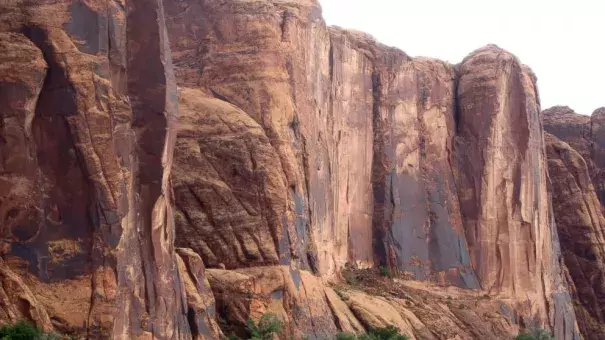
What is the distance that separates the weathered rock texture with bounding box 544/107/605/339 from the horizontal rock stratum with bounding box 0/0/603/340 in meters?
0.17

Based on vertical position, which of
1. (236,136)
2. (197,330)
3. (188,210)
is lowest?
(197,330)

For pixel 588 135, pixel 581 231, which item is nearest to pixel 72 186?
pixel 581 231

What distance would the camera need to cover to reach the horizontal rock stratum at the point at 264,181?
98.8ft

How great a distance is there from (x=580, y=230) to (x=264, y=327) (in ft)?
111

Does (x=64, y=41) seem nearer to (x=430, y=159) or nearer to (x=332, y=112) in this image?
(x=332, y=112)

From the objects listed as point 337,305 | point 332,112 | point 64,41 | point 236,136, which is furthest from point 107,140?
point 332,112

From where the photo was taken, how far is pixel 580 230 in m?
65.1

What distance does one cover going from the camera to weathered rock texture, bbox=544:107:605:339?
64.6 m

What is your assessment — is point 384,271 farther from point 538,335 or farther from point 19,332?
point 19,332

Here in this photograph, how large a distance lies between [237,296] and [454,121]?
82.0 ft

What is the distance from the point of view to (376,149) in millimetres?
54875

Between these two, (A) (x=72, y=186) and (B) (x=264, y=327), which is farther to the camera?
(B) (x=264, y=327)

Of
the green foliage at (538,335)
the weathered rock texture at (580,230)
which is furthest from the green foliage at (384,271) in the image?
the weathered rock texture at (580,230)

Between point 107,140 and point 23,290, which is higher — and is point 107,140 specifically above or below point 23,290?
above
